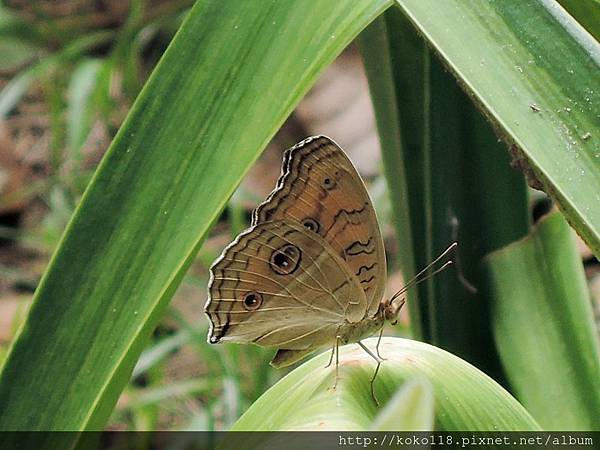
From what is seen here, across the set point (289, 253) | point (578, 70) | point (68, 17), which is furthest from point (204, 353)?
point (68, 17)

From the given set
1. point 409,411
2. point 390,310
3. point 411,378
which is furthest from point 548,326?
point 409,411

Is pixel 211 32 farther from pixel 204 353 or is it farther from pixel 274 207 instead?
pixel 204 353

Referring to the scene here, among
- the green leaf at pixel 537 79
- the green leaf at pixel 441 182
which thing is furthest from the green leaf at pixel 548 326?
the green leaf at pixel 537 79

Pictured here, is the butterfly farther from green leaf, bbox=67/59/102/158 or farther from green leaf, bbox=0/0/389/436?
green leaf, bbox=67/59/102/158

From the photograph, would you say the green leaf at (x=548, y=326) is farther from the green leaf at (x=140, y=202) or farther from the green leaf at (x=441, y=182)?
the green leaf at (x=140, y=202)

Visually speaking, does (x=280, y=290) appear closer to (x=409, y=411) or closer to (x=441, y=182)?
(x=441, y=182)
